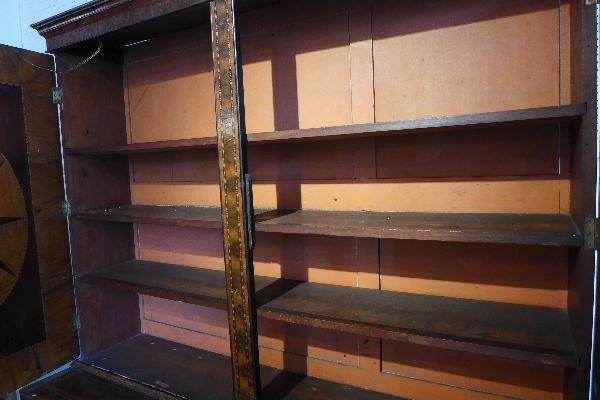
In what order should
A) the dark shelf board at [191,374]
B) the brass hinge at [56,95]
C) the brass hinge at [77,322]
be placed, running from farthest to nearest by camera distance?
the brass hinge at [77,322] < the brass hinge at [56,95] < the dark shelf board at [191,374]

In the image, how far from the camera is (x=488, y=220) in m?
1.44

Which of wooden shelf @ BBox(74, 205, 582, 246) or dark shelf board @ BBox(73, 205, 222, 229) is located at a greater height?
dark shelf board @ BBox(73, 205, 222, 229)

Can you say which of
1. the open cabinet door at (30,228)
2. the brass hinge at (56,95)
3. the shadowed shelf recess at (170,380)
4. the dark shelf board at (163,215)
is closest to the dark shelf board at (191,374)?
the shadowed shelf recess at (170,380)

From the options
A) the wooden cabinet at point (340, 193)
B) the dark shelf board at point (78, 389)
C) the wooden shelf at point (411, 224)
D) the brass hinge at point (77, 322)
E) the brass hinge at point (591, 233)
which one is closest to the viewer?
the brass hinge at point (591, 233)

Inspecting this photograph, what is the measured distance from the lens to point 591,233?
3.56ft

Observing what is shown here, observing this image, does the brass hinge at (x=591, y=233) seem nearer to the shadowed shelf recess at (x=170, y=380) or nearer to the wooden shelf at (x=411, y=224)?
the wooden shelf at (x=411, y=224)

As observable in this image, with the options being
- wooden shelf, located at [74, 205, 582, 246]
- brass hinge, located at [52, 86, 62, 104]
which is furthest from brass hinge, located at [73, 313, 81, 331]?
brass hinge, located at [52, 86, 62, 104]

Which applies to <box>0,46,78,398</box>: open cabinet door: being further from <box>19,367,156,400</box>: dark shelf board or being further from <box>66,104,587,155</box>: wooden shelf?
<box>66,104,587,155</box>: wooden shelf

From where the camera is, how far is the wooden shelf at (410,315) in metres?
1.27

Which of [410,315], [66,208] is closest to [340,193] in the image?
[410,315]

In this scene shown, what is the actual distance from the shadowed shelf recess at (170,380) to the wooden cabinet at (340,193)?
0.01m

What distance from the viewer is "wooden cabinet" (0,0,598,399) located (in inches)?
54.5

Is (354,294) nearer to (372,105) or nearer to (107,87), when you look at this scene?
(372,105)

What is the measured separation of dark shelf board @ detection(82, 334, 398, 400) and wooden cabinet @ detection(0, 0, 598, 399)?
0.01m
